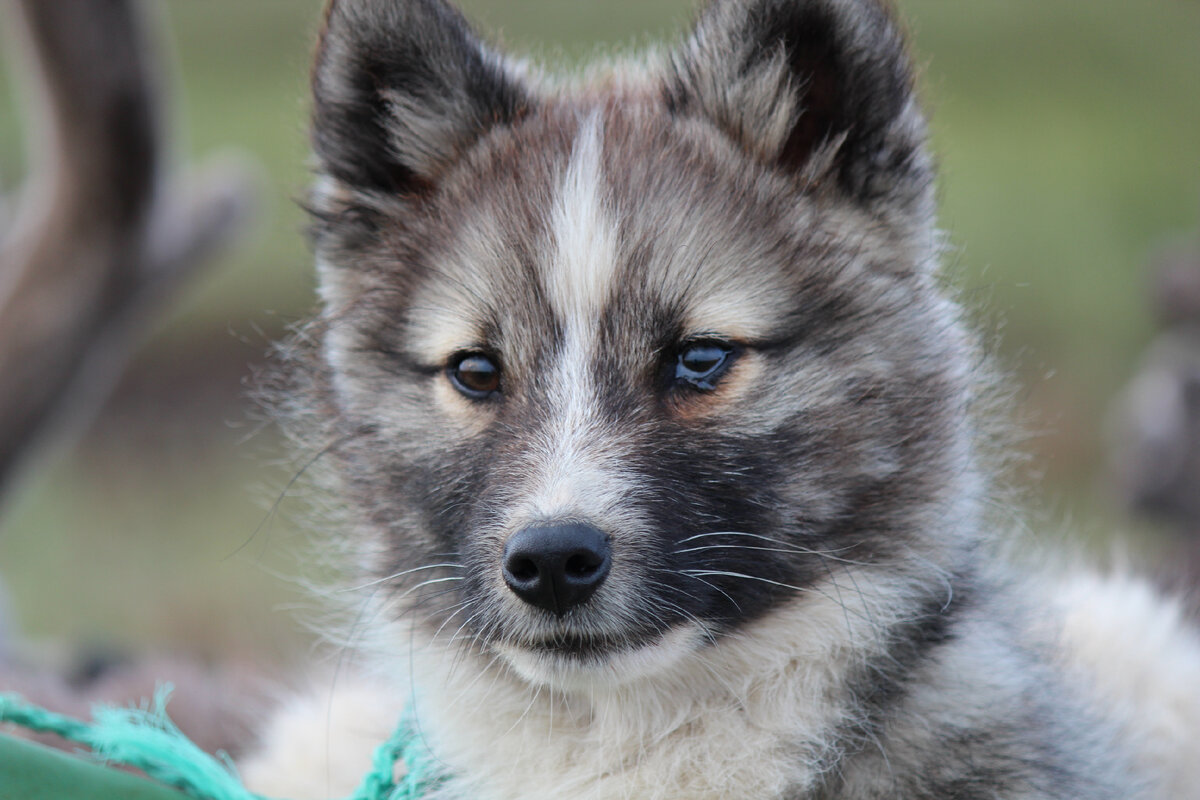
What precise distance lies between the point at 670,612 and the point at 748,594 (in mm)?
201

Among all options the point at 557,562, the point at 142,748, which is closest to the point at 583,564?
the point at 557,562

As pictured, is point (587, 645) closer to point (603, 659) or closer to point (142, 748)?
point (603, 659)

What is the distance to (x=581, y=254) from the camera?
2826 mm

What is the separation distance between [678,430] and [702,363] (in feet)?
0.59

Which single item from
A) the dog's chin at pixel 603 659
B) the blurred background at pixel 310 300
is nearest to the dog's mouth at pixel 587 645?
the dog's chin at pixel 603 659

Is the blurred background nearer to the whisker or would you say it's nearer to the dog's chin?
the whisker

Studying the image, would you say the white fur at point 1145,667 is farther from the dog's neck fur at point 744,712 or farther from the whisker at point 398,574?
the whisker at point 398,574

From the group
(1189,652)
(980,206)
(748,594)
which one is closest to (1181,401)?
(1189,652)

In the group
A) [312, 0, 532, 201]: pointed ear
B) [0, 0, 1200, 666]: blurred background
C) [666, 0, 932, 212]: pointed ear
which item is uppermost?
[666, 0, 932, 212]: pointed ear

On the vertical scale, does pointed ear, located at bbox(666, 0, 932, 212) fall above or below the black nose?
above

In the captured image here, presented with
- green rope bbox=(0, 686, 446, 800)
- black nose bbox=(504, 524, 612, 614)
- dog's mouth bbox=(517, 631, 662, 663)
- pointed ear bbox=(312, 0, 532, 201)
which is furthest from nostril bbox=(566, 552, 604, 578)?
pointed ear bbox=(312, 0, 532, 201)

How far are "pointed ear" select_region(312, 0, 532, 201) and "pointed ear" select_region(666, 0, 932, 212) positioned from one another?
0.56m

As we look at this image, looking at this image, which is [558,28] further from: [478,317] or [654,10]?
[478,317]

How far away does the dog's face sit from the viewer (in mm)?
2686
